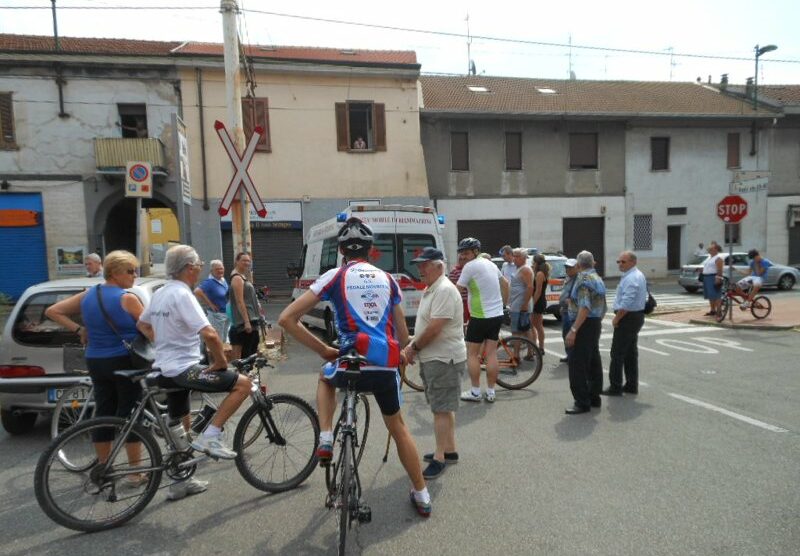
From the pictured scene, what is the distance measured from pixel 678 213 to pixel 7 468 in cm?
2603

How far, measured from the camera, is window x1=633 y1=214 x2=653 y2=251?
933 inches

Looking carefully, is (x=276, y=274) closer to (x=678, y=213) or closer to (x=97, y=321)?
(x=97, y=321)

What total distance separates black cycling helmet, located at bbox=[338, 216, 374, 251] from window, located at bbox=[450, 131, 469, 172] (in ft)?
63.6

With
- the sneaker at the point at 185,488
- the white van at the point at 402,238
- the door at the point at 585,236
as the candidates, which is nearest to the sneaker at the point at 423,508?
the sneaker at the point at 185,488

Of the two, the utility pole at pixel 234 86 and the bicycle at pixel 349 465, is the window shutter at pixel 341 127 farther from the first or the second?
the bicycle at pixel 349 465

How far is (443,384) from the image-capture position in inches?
156

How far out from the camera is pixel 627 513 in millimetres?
3293

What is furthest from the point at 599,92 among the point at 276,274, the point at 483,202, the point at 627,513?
the point at 627,513

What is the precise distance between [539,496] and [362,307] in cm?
188

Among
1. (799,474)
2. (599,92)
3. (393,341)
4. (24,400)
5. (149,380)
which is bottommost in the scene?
(799,474)

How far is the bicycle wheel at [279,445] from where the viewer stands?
366 centimetres

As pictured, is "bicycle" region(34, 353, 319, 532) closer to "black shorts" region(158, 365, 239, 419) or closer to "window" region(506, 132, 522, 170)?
"black shorts" region(158, 365, 239, 419)

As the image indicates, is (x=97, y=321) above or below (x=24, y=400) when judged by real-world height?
above

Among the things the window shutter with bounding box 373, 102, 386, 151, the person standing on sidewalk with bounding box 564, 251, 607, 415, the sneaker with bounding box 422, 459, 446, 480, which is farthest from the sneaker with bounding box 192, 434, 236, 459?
the window shutter with bounding box 373, 102, 386, 151
